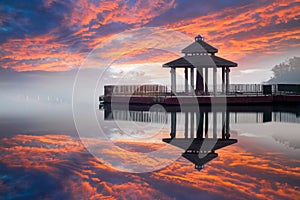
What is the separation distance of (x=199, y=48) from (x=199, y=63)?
1.38 metres

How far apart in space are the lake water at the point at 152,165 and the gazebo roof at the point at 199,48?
41.3 ft

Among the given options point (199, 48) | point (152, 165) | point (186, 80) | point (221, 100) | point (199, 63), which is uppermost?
point (199, 48)

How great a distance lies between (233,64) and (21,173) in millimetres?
19816

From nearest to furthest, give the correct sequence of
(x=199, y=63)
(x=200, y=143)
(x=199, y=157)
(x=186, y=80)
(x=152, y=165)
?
1. (x=152, y=165)
2. (x=199, y=157)
3. (x=200, y=143)
4. (x=199, y=63)
5. (x=186, y=80)

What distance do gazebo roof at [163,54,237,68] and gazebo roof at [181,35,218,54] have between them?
0.39 metres

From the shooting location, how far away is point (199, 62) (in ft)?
74.3

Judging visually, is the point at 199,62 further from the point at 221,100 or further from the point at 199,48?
the point at 221,100

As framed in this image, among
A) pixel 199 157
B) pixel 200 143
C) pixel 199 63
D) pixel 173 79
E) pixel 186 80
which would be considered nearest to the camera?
pixel 199 157

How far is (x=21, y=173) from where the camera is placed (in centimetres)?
615

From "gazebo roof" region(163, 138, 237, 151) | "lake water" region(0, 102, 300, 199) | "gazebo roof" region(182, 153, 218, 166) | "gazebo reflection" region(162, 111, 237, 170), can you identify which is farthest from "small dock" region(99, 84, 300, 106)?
"gazebo roof" region(182, 153, 218, 166)

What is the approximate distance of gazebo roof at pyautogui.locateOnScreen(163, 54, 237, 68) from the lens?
22531 millimetres

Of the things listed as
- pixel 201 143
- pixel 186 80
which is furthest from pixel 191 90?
pixel 201 143

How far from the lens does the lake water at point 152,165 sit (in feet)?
16.1

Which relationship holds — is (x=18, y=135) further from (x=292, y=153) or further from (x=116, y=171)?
(x=292, y=153)
